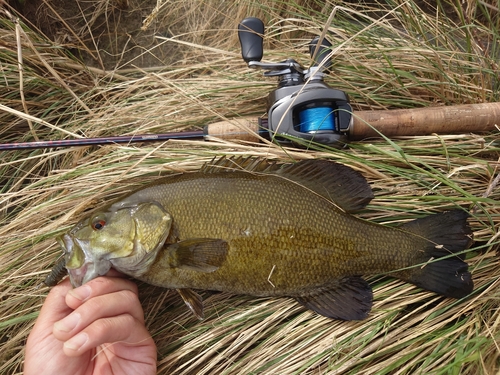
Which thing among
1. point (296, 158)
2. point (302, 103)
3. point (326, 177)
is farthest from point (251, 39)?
point (326, 177)

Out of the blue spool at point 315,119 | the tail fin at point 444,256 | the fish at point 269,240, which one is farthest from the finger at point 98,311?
the tail fin at point 444,256

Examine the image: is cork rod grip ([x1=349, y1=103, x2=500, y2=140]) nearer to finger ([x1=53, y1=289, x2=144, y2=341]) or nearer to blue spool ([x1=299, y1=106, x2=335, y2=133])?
blue spool ([x1=299, y1=106, x2=335, y2=133])

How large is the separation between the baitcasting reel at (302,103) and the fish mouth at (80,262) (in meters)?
1.19

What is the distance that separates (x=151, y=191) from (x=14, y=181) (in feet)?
5.65

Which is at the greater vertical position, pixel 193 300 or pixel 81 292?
pixel 81 292

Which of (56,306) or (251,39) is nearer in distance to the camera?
(56,306)

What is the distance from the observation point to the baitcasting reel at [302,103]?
7.24 ft

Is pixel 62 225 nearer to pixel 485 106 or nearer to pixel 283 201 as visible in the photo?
pixel 283 201

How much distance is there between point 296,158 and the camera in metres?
2.41

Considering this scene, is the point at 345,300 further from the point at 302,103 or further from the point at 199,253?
the point at 302,103

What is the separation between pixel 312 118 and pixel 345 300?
1.08 m

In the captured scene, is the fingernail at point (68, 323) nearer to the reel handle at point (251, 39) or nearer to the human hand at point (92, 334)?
the human hand at point (92, 334)

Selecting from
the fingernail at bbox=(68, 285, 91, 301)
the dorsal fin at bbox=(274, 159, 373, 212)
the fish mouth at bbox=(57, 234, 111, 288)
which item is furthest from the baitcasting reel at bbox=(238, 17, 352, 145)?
the fingernail at bbox=(68, 285, 91, 301)

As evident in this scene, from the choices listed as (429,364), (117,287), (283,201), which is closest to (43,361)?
(117,287)
